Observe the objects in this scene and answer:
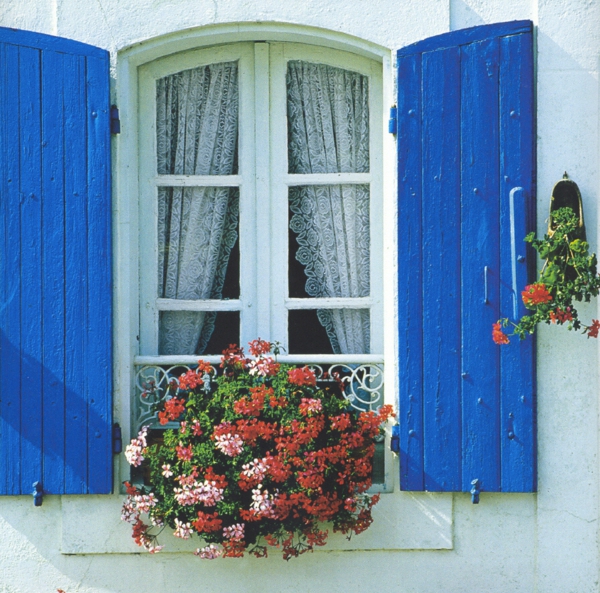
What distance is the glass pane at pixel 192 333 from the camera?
14.3 ft

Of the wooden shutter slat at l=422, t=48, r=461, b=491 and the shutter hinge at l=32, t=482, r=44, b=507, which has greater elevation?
the wooden shutter slat at l=422, t=48, r=461, b=491

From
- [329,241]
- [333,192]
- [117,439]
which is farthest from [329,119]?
[117,439]

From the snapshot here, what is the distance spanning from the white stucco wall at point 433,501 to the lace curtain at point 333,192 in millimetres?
330

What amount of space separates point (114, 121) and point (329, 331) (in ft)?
4.47

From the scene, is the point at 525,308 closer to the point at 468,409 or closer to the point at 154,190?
the point at 468,409

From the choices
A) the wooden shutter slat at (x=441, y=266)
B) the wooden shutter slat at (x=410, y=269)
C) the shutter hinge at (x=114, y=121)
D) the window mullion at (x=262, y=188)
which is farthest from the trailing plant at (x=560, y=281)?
the shutter hinge at (x=114, y=121)

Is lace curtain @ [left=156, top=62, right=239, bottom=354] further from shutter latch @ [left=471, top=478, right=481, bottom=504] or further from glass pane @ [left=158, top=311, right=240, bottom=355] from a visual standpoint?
shutter latch @ [left=471, top=478, right=481, bottom=504]

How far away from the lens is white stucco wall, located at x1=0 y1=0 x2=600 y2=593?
4.05 m

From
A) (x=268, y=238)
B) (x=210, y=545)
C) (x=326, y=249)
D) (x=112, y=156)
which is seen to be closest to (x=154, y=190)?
(x=112, y=156)

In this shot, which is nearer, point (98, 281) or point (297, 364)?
point (98, 281)

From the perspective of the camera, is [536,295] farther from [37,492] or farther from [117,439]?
[37,492]

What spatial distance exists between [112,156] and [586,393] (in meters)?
2.33

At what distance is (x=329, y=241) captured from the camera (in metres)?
4.36

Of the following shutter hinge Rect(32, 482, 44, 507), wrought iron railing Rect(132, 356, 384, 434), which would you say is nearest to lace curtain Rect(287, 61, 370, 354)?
wrought iron railing Rect(132, 356, 384, 434)
